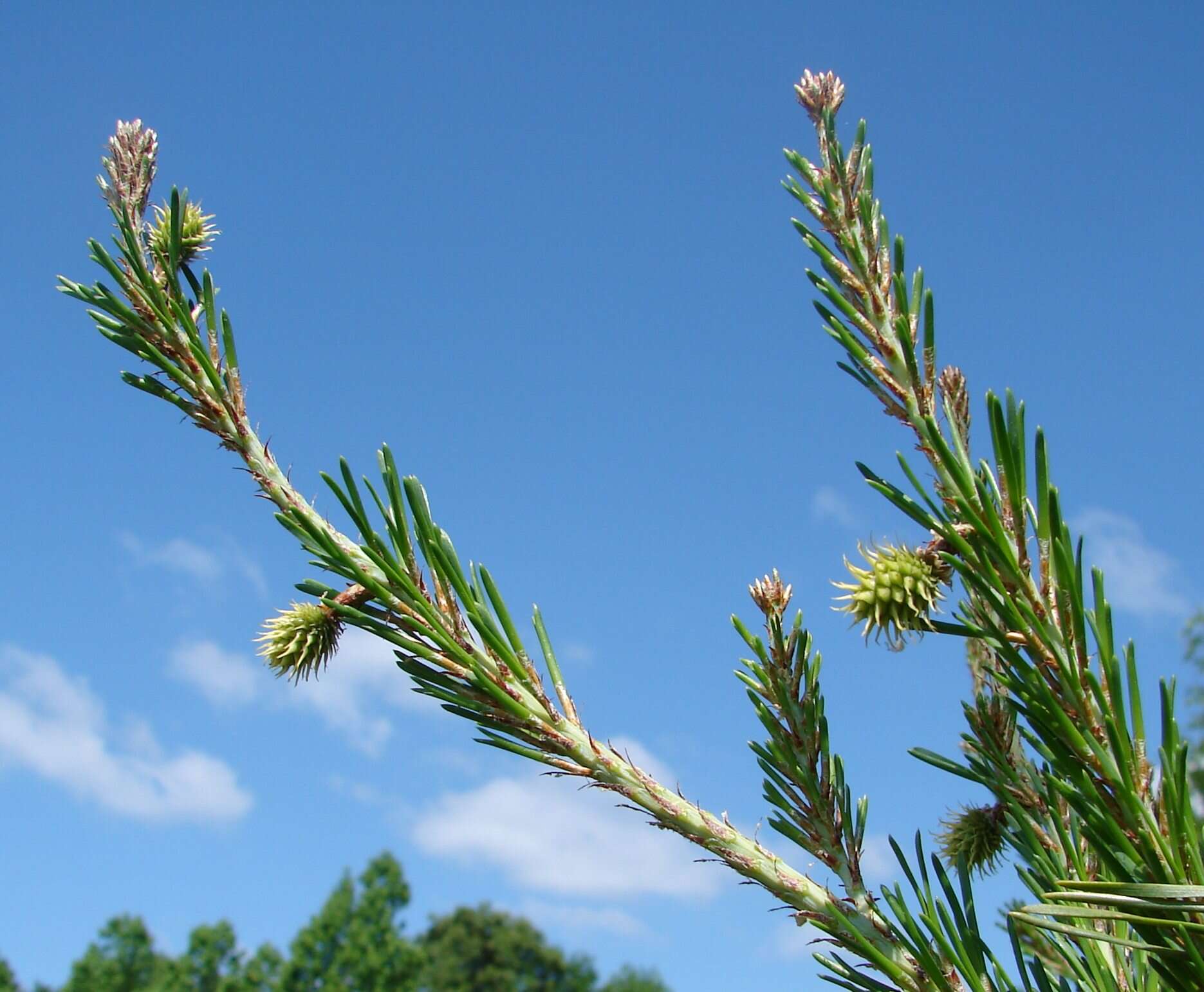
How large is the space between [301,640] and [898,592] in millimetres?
1089

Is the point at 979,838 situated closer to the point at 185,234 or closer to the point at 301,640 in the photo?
the point at 301,640

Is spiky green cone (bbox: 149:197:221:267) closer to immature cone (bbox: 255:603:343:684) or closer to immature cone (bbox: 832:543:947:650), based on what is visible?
immature cone (bbox: 255:603:343:684)

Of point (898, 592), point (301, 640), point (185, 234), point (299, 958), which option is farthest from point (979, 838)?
point (299, 958)

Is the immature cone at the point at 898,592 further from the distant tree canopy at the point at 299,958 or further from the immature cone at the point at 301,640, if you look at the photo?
the distant tree canopy at the point at 299,958

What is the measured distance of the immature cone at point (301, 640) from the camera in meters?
1.75

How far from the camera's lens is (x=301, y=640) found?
1.76 metres

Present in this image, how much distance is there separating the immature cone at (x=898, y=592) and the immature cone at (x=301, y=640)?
0.95m

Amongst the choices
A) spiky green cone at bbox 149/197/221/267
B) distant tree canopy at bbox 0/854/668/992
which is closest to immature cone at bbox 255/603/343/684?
spiky green cone at bbox 149/197/221/267

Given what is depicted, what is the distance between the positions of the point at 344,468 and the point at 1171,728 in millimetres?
1274

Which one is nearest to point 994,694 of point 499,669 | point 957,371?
point 957,371

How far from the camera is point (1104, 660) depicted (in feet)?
4.07

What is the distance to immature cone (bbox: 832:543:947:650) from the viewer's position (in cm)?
139

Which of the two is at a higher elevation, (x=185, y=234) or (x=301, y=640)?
(x=185, y=234)

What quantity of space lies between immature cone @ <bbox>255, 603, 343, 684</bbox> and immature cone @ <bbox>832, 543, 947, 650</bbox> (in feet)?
3.12
